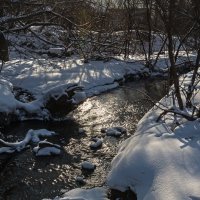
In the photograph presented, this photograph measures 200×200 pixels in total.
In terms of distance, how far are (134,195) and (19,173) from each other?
8.55 feet

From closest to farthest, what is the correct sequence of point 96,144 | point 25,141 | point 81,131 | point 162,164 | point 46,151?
point 162,164 < point 46,151 < point 96,144 < point 25,141 < point 81,131

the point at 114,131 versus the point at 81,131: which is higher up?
the point at 114,131

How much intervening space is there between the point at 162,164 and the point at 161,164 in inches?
0.7

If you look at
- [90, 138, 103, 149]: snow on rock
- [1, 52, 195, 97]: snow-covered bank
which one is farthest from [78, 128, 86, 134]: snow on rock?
[1, 52, 195, 97]: snow-covered bank

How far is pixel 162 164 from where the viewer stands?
5285 mm

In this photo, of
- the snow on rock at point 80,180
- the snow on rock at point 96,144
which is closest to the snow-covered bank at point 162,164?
the snow on rock at point 80,180

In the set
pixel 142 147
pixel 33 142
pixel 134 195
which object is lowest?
pixel 33 142

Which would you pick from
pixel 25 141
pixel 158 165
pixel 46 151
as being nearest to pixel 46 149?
pixel 46 151

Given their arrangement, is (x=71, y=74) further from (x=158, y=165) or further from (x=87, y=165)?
(x=158, y=165)

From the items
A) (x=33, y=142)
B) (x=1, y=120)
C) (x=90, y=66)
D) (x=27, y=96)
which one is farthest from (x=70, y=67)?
(x=33, y=142)

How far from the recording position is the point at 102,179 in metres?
6.65

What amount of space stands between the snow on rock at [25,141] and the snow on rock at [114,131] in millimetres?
1208

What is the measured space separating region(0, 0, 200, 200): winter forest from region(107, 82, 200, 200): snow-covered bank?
0.01 metres

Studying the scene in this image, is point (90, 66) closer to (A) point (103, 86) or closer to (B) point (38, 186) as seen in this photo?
(A) point (103, 86)
